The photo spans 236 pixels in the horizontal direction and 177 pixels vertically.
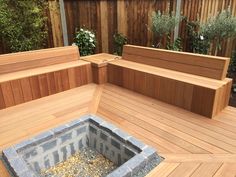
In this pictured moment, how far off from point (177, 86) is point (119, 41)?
2595 mm

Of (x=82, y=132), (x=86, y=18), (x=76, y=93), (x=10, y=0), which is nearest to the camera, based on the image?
(x=82, y=132)

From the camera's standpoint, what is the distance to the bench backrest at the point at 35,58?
2897 millimetres

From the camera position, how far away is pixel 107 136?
6.98 ft

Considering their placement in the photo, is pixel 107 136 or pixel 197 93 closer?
pixel 107 136

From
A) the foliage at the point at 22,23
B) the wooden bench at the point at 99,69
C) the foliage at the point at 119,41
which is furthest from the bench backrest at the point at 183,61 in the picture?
the foliage at the point at 22,23

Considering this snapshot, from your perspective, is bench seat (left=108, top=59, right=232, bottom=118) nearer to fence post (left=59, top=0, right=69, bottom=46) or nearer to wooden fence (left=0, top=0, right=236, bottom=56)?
fence post (left=59, top=0, right=69, bottom=46)

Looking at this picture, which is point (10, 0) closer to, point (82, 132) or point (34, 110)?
point (34, 110)

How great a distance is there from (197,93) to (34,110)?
1.96 metres

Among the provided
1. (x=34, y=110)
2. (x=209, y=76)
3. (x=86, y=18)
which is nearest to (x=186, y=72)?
(x=209, y=76)

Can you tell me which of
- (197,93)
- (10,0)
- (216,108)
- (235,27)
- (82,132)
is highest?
(10,0)

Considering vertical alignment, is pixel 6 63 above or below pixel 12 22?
below

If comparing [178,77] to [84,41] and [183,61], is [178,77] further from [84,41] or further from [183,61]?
[84,41]

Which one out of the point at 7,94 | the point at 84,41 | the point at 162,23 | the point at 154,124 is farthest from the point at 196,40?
the point at 7,94

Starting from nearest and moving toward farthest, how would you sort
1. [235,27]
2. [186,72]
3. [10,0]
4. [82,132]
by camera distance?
1. [82,132]
2. [186,72]
3. [10,0]
4. [235,27]
